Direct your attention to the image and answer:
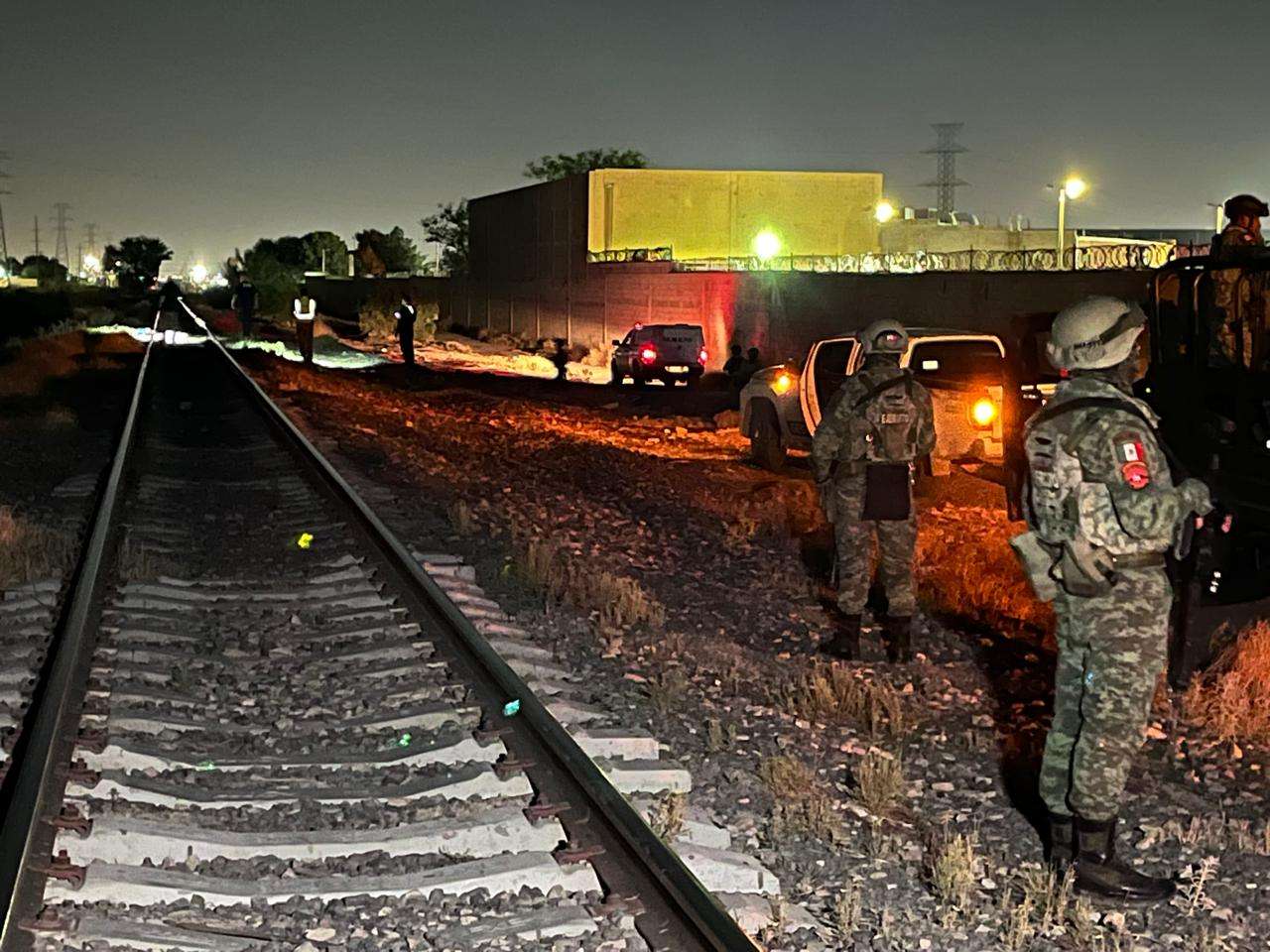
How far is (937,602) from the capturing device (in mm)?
10609

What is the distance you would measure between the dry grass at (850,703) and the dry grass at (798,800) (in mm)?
856

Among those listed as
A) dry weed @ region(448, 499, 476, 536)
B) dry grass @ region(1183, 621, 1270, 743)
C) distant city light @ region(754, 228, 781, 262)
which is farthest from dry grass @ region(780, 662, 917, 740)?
distant city light @ region(754, 228, 781, 262)

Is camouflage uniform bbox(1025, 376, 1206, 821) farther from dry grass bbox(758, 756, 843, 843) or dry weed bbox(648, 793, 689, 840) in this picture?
dry weed bbox(648, 793, 689, 840)

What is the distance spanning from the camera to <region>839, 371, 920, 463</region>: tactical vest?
855 centimetres

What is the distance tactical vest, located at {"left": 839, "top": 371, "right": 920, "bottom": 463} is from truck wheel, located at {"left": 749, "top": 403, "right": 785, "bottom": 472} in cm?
921

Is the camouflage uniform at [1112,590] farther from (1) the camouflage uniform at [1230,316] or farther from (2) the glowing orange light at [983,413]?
(2) the glowing orange light at [983,413]

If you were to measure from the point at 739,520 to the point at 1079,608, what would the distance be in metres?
8.09

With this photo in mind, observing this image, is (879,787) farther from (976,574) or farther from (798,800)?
(976,574)

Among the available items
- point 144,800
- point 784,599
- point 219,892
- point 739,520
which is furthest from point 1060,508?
point 739,520

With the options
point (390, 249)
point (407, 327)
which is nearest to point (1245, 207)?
point (407, 327)

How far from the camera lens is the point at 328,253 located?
184m

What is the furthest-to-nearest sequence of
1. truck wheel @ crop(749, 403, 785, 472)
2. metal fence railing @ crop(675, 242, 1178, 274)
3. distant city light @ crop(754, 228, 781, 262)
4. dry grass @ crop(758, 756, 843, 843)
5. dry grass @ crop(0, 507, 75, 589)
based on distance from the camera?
distant city light @ crop(754, 228, 781, 262), metal fence railing @ crop(675, 242, 1178, 274), truck wheel @ crop(749, 403, 785, 472), dry grass @ crop(0, 507, 75, 589), dry grass @ crop(758, 756, 843, 843)

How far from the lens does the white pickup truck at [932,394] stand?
15375 mm

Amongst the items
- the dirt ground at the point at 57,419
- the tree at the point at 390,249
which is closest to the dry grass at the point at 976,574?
the dirt ground at the point at 57,419
